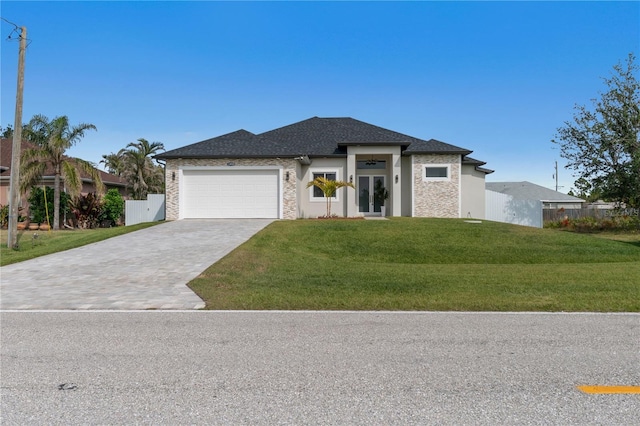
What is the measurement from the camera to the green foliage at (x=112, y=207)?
2589cm

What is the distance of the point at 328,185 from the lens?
20656 millimetres

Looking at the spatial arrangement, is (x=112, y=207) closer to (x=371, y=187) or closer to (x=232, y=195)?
(x=232, y=195)

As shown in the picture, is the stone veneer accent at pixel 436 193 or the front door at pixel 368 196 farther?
the front door at pixel 368 196

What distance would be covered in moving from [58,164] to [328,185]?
14.9 m

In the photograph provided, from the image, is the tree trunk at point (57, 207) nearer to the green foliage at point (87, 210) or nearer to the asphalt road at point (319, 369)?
the green foliage at point (87, 210)

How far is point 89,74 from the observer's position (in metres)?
19.0

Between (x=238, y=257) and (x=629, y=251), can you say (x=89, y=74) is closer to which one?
(x=238, y=257)

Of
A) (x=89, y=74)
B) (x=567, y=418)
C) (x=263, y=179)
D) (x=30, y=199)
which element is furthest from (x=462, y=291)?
(x=30, y=199)

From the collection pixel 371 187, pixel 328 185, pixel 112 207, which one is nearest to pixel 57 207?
pixel 112 207

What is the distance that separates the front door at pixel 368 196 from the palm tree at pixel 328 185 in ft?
5.73

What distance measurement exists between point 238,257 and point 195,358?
7124 millimetres

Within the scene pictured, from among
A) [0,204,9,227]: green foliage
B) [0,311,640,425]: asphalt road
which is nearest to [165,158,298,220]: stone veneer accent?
[0,204,9,227]: green foliage

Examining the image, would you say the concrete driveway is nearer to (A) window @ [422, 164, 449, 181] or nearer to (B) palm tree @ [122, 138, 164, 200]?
(A) window @ [422, 164, 449, 181]

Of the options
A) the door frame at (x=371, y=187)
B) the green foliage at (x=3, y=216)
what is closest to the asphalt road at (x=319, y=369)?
the door frame at (x=371, y=187)
